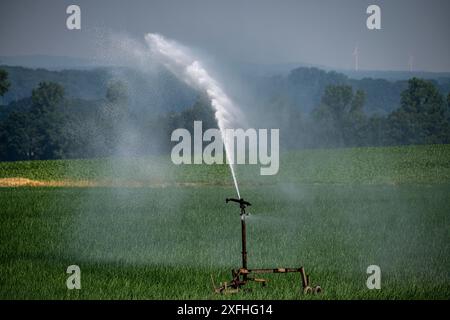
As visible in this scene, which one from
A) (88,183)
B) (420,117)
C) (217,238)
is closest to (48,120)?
(88,183)

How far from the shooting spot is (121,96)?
85.6m

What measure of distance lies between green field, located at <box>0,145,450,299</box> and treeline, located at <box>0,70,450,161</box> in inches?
1528

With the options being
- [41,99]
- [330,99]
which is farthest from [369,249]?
[330,99]

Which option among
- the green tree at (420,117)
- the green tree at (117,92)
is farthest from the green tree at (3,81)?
the green tree at (420,117)

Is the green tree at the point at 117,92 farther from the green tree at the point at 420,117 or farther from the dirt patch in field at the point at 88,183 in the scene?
the green tree at the point at 420,117

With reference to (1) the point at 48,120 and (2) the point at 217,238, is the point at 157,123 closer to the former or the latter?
(1) the point at 48,120

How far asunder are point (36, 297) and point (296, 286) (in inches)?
215

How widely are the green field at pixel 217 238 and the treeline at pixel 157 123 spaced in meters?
38.8

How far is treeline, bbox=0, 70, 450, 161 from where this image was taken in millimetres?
89688

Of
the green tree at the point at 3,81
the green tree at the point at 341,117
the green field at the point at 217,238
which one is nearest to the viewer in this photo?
the green field at the point at 217,238

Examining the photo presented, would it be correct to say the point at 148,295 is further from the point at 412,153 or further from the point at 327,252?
the point at 412,153

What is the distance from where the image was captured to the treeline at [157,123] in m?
89.7

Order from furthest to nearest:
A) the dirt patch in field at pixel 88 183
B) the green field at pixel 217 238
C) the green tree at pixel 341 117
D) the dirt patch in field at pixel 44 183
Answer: the green tree at pixel 341 117
the dirt patch in field at pixel 44 183
the dirt patch in field at pixel 88 183
the green field at pixel 217 238

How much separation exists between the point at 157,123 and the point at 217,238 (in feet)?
234
